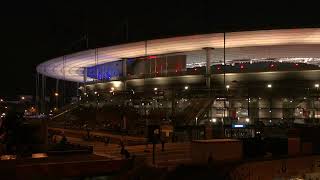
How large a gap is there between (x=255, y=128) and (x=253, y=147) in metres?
12.6

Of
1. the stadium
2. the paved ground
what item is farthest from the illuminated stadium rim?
the paved ground

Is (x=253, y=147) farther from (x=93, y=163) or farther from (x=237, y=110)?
(x=237, y=110)

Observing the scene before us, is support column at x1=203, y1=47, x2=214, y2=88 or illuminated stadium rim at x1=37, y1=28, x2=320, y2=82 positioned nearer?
illuminated stadium rim at x1=37, y1=28, x2=320, y2=82

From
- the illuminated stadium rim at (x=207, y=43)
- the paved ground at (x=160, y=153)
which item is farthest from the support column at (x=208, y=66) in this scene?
the paved ground at (x=160, y=153)

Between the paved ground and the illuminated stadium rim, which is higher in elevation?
the illuminated stadium rim

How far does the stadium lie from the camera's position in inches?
1588

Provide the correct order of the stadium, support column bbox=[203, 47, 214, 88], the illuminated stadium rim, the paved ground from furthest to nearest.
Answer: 1. support column bbox=[203, 47, 214, 88]
2. the stadium
3. the illuminated stadium rim
4. the paved ground

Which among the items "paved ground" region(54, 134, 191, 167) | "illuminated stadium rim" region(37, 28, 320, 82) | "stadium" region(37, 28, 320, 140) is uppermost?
"illuminated stadium rim" region(37, 28, 320, 82)

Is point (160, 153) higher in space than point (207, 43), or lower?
lower

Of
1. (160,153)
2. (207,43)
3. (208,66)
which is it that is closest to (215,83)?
(208,66)

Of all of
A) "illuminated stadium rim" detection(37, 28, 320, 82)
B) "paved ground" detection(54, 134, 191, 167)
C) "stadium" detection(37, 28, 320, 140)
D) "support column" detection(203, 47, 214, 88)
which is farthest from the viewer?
"support column" detection(203, 47, 214, 88)

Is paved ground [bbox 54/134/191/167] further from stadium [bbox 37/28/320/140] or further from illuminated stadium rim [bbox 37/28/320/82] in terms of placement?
illuminated stadium rim [bbox 37/28/320/82]

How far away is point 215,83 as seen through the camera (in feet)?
160

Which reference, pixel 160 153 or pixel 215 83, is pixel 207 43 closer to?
pixel 215 83
